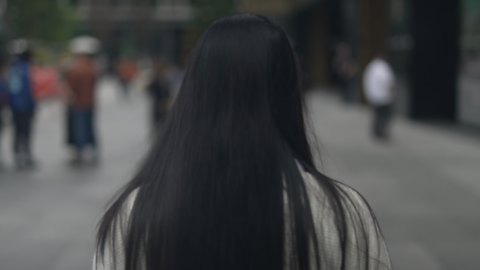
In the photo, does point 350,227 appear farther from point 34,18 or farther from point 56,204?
Result: point 34,18

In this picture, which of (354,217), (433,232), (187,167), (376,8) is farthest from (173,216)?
(376,8)

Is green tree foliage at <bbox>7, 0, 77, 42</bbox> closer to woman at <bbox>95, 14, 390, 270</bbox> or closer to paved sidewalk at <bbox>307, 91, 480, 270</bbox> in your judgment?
paved sidewalk at <bbox>307, 91, 480, 270</bbox>

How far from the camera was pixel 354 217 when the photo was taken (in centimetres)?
143

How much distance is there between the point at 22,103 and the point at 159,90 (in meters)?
2.01

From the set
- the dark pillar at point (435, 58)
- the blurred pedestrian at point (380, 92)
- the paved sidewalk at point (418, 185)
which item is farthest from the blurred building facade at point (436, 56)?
the blurred pedestrian at point (380, 92)

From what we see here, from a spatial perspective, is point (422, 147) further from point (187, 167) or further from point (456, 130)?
point (187, 167)

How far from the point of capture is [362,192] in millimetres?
7879

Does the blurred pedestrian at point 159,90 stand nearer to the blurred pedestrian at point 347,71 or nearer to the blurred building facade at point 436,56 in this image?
the blurred building facade at point 436,56

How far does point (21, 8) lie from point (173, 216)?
26523 mm

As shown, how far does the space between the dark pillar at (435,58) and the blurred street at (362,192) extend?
141 cm

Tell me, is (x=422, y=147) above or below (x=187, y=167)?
below

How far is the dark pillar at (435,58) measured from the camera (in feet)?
51.6

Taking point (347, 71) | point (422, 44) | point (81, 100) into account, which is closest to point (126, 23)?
point (347, 71)

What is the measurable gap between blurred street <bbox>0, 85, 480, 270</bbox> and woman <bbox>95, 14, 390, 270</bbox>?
1.70 ft
